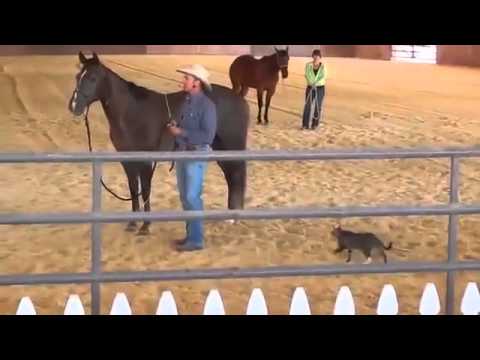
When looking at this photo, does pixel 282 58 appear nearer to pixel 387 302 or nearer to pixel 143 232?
pixel 143 232

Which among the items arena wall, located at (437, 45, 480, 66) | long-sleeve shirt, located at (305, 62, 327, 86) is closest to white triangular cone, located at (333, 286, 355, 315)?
long-sleeve shirt, located at (305, 62, 327, 86)

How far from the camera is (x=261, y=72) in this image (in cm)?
1294

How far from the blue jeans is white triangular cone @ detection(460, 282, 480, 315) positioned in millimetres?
2280

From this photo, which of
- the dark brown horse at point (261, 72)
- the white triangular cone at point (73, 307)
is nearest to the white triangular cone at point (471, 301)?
the white triangular cone at point (73, 307)

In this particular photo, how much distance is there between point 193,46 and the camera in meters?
27.3

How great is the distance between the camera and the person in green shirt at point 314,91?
38.7 feet

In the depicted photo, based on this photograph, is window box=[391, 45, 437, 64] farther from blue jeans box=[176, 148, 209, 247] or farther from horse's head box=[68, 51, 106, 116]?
blue jeans box=[176, 148, 209, 247]

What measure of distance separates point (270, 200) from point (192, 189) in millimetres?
1729

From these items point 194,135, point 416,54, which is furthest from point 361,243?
point 416,54

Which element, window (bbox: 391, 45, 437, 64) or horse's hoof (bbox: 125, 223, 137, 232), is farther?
window (bbox: 391, 45, 437, 64)

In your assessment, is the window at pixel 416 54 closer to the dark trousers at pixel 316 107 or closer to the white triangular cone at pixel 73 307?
the dark trousers at pixel 316 107

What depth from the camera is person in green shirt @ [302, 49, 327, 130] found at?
1178 cm
